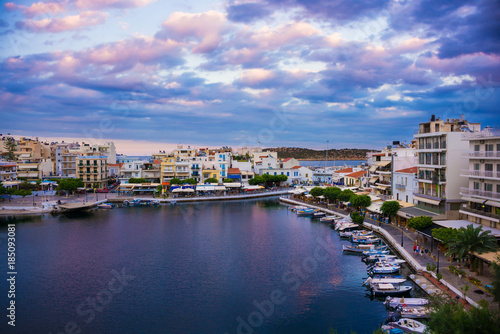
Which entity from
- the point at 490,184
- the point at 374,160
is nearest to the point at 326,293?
the point at 490,184

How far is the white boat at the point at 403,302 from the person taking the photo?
16.4 m

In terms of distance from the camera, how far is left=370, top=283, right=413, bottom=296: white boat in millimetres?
18297

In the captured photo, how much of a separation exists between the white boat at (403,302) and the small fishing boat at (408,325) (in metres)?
1.50

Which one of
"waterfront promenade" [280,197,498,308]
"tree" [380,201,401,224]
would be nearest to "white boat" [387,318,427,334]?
"waterfront promenade" [280,197,498,308]

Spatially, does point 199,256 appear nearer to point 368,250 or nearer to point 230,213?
point 368,250

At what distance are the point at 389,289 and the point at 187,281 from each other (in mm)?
11329

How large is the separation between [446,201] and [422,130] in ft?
22.9

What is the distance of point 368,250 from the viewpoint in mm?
26406

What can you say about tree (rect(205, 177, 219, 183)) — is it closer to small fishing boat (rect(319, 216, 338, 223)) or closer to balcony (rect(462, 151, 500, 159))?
small fishing boat (rect(319, 216, 338, 223))

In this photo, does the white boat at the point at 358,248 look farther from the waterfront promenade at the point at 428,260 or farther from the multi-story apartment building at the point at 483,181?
the multi-story apartment building at the point at 483,181

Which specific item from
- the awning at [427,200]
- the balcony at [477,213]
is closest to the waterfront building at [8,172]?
the awning at [427,200]

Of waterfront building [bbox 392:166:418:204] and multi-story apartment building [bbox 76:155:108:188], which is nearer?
waterfront building [bbox 392:166:418:204]

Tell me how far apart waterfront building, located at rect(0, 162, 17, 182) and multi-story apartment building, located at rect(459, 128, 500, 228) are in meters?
62.3

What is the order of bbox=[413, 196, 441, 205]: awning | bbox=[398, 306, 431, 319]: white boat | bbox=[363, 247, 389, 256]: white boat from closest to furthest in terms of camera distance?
1. bbox=[398, 306, 431, 319]: white boat
2. bbox=[363, 247, 389, 256]: white boat
3. bbox=[413, 196, 441, 205]: awning
